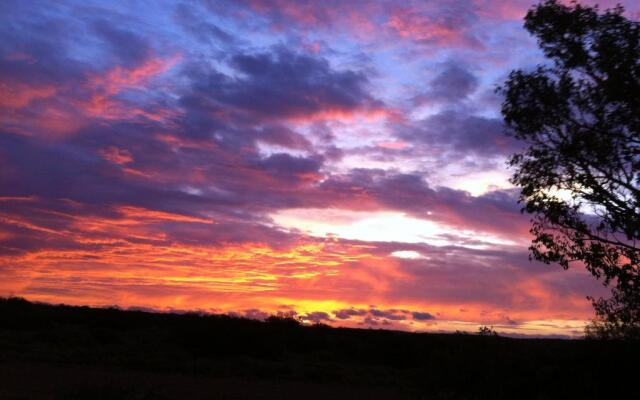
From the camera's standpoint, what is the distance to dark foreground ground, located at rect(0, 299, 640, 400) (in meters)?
15.4

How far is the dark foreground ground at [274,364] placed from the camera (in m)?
15.4

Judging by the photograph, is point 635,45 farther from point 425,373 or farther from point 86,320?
point 86,320

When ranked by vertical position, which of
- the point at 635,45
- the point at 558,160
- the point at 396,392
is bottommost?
the point at 396,392

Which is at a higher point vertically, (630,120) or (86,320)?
(630,120)

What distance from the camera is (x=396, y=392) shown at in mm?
21219

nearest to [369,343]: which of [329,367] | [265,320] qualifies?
[265,320]

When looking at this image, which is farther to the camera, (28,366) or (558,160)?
(28,366)

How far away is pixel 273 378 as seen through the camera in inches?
906

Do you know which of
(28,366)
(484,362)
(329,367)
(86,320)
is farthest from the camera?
(86,320)

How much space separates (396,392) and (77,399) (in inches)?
440

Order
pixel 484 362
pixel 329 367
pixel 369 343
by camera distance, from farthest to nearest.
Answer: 1. pixel 369 343
2. pixel 329 367
3. pixel 484 362

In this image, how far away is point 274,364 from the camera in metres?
26.3

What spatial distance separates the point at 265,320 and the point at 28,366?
62.1ft

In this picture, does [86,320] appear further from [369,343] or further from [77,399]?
[77,399]
